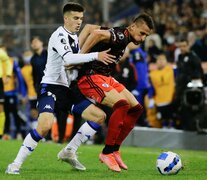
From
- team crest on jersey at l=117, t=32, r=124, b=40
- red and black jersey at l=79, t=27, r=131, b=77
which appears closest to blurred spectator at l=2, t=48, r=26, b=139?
red and black jersey at l=79, t=27, r=131, b=77

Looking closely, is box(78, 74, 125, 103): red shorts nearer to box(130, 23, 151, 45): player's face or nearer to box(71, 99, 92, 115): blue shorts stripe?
box(71, 99, 92, 115): blue shorts stripe

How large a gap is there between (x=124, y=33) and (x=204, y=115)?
610 cm

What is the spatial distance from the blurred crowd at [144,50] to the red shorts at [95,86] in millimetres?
5469

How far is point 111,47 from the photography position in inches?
436

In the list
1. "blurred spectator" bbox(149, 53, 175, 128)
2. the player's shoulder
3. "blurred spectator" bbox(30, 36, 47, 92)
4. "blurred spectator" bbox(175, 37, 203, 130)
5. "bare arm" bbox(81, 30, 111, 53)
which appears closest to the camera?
"bare arm" bbox(81, 30, 111, 53)

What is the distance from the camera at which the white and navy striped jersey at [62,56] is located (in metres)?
10.5

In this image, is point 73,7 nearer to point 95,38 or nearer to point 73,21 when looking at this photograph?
point 73,21

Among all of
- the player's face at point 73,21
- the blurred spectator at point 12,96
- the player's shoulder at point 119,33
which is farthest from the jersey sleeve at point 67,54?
the blurred spectator at point 12,96

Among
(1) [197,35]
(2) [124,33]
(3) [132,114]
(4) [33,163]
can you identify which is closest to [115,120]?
(3) [132,114]

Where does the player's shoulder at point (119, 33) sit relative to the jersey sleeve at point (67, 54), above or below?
above

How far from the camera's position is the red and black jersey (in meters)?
11.0

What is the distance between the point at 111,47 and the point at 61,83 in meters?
0.82

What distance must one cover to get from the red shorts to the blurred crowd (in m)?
5.47

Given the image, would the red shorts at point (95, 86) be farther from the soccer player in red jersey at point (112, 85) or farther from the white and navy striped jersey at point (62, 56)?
the white and navy striped jersey at point (62, 56)
